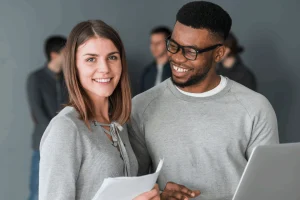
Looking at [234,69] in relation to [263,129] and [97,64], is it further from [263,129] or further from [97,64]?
[97,64]

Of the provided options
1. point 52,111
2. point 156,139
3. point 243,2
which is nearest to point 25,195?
point 52,111

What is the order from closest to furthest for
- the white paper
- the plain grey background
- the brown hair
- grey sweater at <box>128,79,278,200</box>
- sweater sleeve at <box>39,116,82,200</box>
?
the white paper, sweater sleeve at <box>39,116,82,200</box>, the brown hair, grey sweater at <box>128,79,278,200</box>, the plain grey background

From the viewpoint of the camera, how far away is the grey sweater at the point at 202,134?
2.00 metres

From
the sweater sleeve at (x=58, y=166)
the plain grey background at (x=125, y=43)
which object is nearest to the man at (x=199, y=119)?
the sweater sleeve at (x=58, y=166)

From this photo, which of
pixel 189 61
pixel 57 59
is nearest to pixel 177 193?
pixel 189 61

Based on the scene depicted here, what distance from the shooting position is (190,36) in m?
2.05

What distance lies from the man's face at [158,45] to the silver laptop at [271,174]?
10.4ft

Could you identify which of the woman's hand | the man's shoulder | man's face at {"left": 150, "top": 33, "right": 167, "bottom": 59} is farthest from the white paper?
man's face at {"left": 150, "top": 33, "right": 167, "bottom": 59}

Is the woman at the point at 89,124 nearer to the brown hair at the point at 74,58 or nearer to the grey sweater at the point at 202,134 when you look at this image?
the brown hair at the point at 74,58

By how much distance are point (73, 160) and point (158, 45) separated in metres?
3.29

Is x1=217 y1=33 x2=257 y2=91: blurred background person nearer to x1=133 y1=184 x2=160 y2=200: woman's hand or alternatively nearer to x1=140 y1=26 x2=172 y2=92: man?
x1=140 y1=26 x2=172 y2=92: man

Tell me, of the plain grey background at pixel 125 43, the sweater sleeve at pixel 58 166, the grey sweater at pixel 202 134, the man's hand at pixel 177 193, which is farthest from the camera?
the plain grey background at pixel 125 43

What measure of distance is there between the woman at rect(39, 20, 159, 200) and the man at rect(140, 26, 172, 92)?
278cm

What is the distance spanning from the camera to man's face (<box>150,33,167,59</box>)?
480cm
